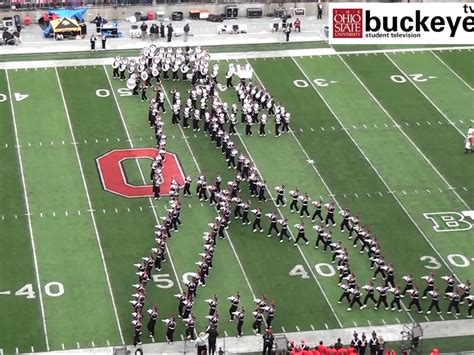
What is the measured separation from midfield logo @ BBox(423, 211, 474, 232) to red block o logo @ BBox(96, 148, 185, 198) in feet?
31.4

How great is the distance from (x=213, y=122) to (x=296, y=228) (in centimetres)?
796

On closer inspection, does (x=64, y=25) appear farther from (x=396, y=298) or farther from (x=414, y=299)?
(x=414, y=299)

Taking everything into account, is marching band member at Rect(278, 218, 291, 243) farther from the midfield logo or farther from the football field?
the midfield logo

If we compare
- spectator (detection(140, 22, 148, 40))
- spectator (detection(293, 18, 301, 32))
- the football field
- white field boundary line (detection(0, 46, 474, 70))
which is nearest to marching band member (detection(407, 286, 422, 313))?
the football field

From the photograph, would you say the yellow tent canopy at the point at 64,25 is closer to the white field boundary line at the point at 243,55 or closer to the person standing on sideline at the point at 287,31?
the white field boundary line at the point at 243,55

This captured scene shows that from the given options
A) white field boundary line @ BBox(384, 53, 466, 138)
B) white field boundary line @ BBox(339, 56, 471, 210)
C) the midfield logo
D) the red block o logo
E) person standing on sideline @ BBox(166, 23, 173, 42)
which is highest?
the red block o logo

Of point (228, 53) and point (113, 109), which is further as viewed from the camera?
point (228, 53)

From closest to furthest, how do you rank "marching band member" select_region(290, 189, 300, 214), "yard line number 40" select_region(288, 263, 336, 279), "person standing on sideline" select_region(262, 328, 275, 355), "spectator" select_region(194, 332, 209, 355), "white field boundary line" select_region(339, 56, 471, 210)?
"person standing on sideline" select_region(262, 328, 275, 355), "spectator" select_region(194, 332, 209, 355), "yard line number 40" select_region(288, 263, 336, 279), "marching band member" select_region(290, 189, 300, 214), "white field boundary line" select_region(339, 56, 471, 210)

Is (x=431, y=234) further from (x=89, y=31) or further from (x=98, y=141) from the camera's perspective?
(x=89, y=31)

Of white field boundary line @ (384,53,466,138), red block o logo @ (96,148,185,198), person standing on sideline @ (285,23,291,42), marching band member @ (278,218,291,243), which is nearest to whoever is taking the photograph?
marching band member @ (278,218,291,243)

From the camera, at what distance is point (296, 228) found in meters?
52.9

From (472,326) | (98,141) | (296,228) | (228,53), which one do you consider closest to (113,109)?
(98,141)

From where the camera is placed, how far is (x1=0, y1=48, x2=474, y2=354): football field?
48.0 meters

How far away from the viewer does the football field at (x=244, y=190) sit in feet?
158
